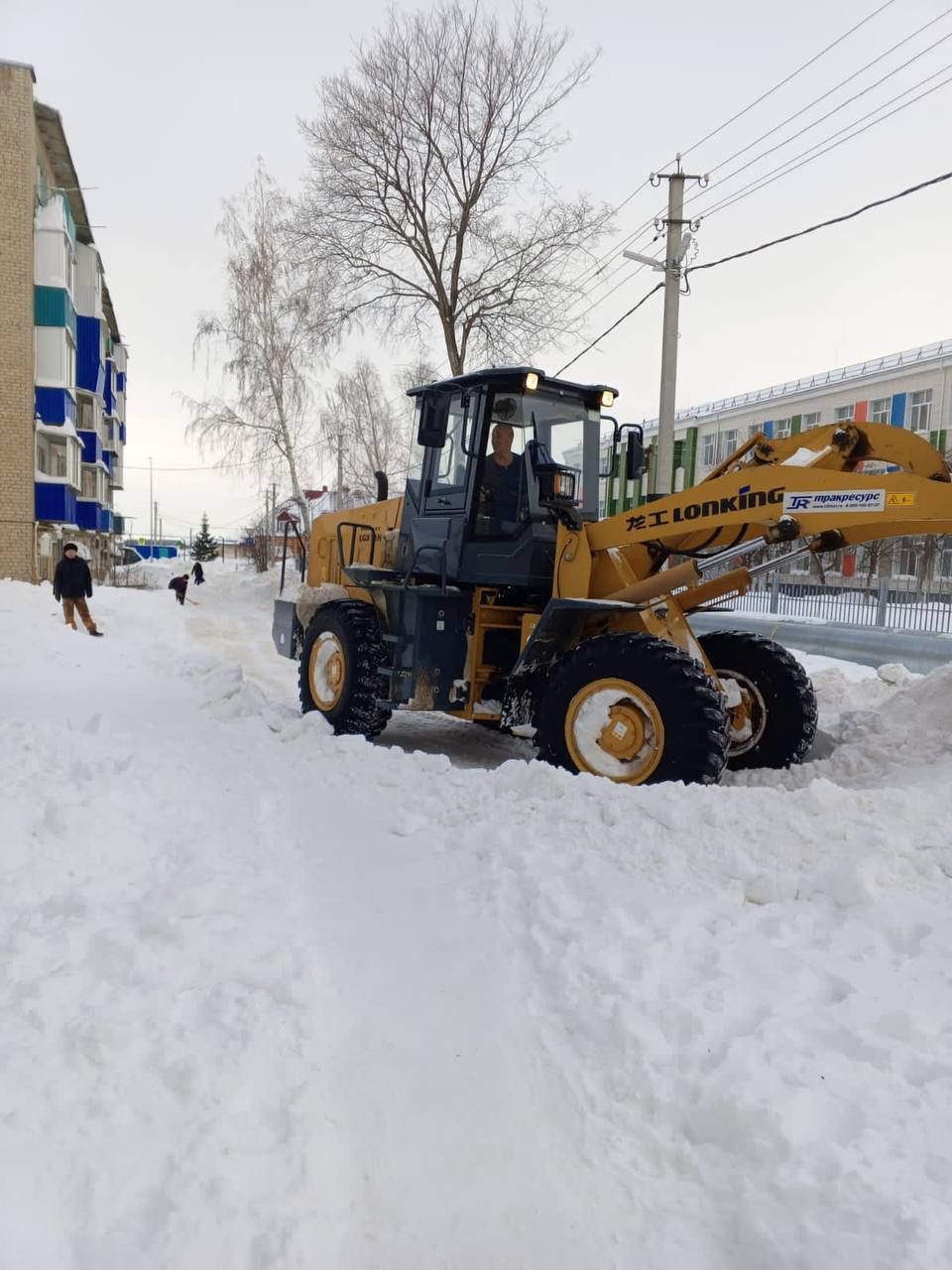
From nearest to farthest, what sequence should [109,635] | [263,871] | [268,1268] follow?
[268,1268] → [263,871] → [109,635]

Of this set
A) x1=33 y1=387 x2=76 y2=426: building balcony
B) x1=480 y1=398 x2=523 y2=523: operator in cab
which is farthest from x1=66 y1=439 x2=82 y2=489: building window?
x1=480 y1=398 x2=523 y2=523: operator in cab

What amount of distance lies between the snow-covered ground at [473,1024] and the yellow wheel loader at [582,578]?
0.66 meters

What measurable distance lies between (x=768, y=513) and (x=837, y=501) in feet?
1.35

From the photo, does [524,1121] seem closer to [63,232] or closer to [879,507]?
[879,507]

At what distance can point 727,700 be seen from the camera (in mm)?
6770

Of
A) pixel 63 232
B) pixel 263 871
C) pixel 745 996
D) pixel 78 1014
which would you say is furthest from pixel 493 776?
pixel 63 232

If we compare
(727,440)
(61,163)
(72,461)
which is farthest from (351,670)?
(727,440)

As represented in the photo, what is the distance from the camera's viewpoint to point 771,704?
676cm

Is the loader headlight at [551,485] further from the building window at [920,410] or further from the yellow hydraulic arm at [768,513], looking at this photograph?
the building window at [920,410]

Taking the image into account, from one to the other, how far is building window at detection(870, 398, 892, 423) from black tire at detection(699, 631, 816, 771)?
37.6m

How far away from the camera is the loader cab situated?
22.7ft

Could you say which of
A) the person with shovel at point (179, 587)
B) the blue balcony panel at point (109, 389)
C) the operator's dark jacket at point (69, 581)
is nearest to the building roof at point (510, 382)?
→ the operator's dark jacket at point (69, 581)

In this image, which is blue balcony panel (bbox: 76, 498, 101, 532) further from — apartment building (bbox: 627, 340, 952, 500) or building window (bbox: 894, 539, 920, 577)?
building window (bbox: 894, 539, 920, 577)

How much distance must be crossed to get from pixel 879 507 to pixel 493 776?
8.99ft
